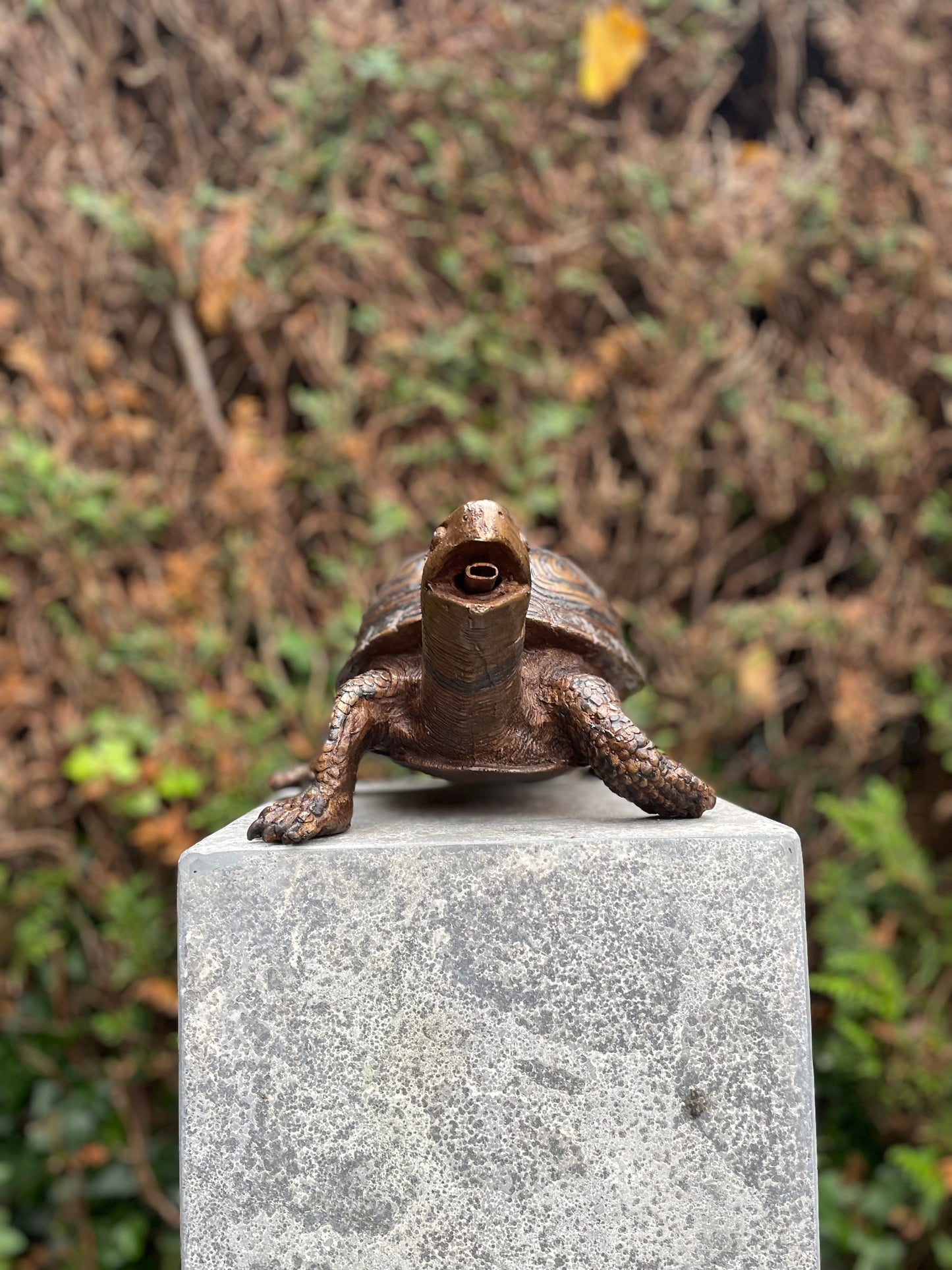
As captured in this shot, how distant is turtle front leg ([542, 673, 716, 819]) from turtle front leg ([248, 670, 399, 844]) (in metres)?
0.20

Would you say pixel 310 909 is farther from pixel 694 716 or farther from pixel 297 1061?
pixel 694 716

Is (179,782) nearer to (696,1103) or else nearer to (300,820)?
(300,820)

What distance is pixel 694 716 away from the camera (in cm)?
238

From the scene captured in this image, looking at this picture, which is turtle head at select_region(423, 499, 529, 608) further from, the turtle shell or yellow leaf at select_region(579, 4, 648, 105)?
yellow leaf at select_region(579, 4, 648, 105)

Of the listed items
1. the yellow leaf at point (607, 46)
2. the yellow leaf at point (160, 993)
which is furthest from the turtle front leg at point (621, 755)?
the yellow leaf at point (607, 46)

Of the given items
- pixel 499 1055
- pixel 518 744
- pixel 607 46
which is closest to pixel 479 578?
pixel 518 744

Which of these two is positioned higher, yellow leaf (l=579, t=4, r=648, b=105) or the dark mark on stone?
yellow leaf (l=579, t=4, r=648, b=105)

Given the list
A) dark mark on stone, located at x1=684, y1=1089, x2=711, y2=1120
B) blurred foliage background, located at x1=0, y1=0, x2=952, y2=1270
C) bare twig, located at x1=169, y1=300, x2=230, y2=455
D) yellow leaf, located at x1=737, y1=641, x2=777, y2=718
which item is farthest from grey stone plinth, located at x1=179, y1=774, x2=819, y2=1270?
bare twig, located at x1=169, y1=300, x2=230, y2=455

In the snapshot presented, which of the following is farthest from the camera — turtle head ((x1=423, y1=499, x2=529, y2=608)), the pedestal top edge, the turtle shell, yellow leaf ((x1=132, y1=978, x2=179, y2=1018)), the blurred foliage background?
the blurred foliage background

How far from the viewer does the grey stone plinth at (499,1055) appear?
0.98m

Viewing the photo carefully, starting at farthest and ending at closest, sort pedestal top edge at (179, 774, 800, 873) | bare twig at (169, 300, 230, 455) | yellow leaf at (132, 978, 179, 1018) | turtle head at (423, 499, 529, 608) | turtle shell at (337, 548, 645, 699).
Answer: bare twig at (169, 300, 230, 455) → yellow leaf at (132, 978, 179, 1018) → turtle shell at (337, 548, 645, 699) → pedestal top edge at (179, 774, 800, 873) → turtle head at (423, 499, 529, 608)

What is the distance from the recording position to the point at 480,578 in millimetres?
942

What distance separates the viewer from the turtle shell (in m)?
1.17

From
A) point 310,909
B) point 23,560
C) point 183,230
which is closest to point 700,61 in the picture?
point 183,230
